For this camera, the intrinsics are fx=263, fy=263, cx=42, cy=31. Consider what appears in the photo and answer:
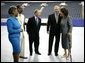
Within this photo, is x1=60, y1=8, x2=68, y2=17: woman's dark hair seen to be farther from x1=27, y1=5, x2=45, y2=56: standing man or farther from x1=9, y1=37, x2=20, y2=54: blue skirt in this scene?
x1=9, y1=37, x2=20, y2=54: blue skirt

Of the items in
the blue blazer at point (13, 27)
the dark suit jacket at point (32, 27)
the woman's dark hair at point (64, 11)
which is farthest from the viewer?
the dark suit jacket at point (32, 27)

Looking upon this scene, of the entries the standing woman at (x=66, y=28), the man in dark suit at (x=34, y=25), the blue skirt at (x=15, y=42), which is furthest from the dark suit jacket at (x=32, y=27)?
the blue skirt at (x=15, y=42)

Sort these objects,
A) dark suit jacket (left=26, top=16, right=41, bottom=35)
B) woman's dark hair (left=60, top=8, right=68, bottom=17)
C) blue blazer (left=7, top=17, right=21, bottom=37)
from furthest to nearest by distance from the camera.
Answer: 1. dark suit jacket (left=26, top=16, right=41, bottom=35)
2. woman's dark hair (left=60, top=8, right=68, bottom=17)
3. blue blazer (left=7, top=17, right=21, bottom=37)

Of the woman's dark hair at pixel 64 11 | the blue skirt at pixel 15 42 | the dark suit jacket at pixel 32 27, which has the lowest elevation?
the blue skirt at pixel 15 42

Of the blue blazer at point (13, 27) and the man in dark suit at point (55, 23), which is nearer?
the blue blazer at point (13, 27)

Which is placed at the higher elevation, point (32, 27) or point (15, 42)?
point (32, 27)

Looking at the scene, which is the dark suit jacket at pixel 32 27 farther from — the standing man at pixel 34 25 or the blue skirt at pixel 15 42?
the blue skirt at pixel 15 42

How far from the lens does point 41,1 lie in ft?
11.2

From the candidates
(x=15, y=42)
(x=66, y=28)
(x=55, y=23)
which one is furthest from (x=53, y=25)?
(x=15, y=42)

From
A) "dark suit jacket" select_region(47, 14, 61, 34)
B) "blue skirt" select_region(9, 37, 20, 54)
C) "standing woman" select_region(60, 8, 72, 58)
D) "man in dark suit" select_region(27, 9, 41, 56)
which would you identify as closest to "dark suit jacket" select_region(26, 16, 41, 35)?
"man in dark suit" select_region(27, 9, 41, 56)

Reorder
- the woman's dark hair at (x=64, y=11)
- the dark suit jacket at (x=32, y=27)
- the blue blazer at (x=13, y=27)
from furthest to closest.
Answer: the dark suit jacket at (x=32, y=27), the woman's dark hair at (x=64, y=11), the blue blazer at (x=13, y=27)

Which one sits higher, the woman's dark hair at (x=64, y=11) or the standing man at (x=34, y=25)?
the woman's dark hair at (x=64, y=11)

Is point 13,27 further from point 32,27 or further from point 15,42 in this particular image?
point 32,27

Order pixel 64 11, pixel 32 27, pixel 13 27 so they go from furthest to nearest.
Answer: pixel 32 27
pixel 64 11
pixel 13 27
